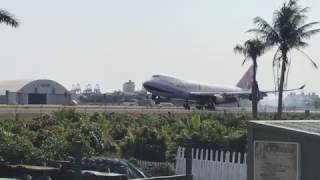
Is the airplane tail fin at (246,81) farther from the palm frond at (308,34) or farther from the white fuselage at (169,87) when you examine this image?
the palm frond at (308,34)

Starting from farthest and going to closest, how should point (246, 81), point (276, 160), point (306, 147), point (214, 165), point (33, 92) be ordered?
point (33, 92) < point (246, 81) < point (214, 165) < point (276, 160) < point (306, 147)

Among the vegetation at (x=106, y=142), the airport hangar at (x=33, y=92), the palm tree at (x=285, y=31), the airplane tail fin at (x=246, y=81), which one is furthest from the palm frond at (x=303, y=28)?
the airport hangar at (x=33, y=92)

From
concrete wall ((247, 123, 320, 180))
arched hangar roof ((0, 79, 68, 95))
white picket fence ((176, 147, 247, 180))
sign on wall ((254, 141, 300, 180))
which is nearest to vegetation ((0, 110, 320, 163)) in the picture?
white picket fence ((176, 147, 247, 180))

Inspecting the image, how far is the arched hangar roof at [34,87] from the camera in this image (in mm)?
119250

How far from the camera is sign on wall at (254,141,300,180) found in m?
9.07

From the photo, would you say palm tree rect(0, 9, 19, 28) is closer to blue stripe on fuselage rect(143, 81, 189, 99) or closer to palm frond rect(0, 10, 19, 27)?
palm frond rect(0, 10, 19, 27)

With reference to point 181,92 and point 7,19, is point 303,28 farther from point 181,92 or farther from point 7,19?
point 181,92

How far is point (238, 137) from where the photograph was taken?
22578mm

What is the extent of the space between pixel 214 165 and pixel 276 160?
981 cm

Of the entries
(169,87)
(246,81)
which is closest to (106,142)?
(169,87)

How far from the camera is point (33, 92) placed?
391ft

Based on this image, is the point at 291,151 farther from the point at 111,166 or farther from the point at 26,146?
the point at 26,146

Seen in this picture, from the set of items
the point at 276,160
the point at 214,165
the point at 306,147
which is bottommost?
the point at 214,165

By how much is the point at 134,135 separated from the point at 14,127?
17.5 ft
